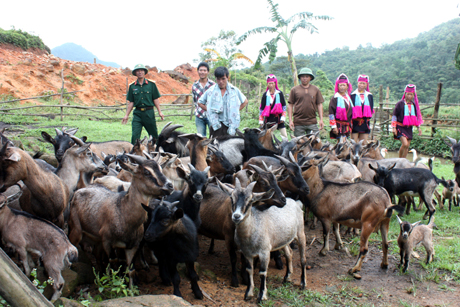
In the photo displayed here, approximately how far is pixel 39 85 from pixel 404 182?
2775 cm

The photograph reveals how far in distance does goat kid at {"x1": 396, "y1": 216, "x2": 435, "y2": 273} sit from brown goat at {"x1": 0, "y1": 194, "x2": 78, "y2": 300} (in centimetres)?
400

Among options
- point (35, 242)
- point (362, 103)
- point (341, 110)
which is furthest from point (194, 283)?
point (362, 103)

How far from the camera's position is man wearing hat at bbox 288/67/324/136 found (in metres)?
8.06

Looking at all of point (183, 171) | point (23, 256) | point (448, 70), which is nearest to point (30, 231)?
point (23, 256)

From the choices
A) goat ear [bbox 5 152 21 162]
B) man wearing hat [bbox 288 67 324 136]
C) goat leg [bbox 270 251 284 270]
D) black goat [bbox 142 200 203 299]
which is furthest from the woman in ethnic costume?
goat ear [bbox 5 152 21 162]

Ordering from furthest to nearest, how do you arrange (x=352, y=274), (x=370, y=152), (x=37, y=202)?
1. (x=370, y=152)
2. (x=352, y=274)
3. (x=37, y=202)

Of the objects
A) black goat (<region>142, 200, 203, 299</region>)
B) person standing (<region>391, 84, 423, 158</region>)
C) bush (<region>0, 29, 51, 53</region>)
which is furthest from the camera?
bush (<region>0, 29, 51, 53</region>)

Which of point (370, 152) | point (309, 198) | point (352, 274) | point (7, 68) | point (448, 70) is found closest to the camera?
point (352, 274)

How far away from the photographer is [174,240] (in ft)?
13.1

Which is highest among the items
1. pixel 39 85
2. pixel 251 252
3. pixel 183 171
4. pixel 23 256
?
pixel 39 85

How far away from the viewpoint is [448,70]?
33812 millimetres

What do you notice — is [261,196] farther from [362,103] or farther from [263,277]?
[362,103]

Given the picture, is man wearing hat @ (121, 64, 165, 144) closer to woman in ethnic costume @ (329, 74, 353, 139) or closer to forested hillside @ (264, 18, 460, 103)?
woman in ethnic costume @ (329, 74, 353, 139)

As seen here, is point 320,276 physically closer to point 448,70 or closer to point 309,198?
point 309,198
